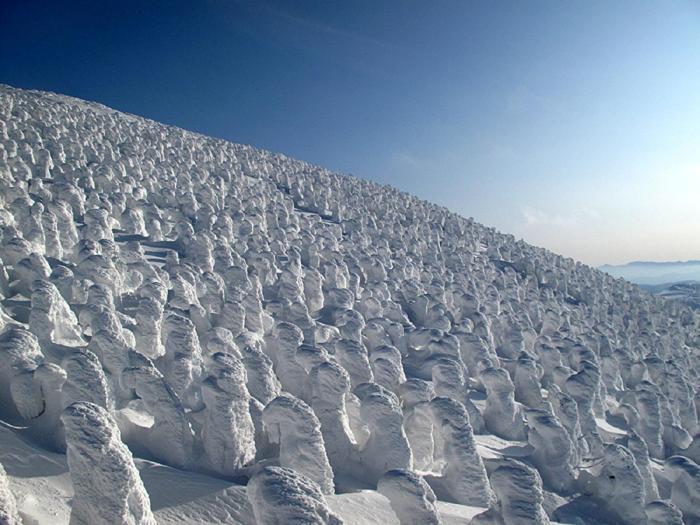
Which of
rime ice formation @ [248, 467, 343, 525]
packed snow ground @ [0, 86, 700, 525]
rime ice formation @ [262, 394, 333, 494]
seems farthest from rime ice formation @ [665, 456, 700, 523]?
rime ice formation @ [248, 467, 343, 525]

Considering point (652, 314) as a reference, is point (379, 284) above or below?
above

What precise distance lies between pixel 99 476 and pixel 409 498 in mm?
1942

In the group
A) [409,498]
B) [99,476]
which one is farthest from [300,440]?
[99,476]

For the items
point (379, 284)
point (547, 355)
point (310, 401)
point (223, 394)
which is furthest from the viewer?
point (379, 284)

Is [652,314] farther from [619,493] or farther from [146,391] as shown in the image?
[146,391]

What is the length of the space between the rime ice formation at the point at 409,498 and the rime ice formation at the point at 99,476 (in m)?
1.58

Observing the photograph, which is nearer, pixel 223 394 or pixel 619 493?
pixel 223 394

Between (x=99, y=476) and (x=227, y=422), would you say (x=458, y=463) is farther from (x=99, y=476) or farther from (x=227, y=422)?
(x=99, y=476)

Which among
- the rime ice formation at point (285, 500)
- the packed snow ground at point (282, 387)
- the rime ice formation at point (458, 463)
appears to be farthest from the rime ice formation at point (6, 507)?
the rime ice formation at point (458, 463)

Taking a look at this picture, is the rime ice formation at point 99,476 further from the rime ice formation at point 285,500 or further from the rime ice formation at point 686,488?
the rime ice formation at point 686,488

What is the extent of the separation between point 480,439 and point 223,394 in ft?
11.8

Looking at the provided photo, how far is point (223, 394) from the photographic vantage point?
3811mm

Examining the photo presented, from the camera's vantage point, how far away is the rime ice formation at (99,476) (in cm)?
260

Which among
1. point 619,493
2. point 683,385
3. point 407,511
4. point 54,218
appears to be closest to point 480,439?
point 619,493
